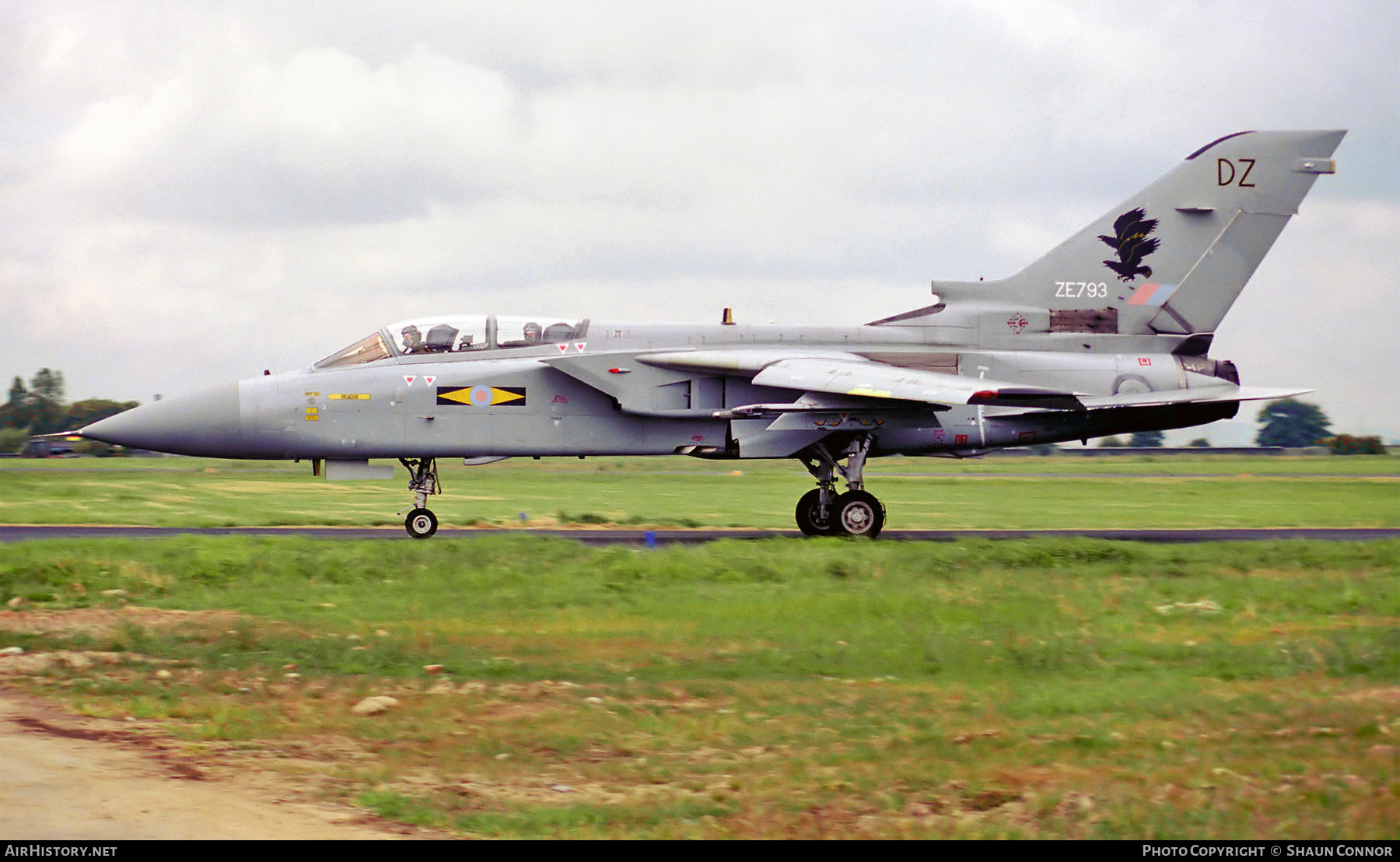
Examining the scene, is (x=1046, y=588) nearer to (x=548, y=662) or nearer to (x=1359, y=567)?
(x=1359, y=567)

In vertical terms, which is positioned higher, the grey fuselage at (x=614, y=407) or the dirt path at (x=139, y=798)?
the grey fuselage at (x=614, y=407)

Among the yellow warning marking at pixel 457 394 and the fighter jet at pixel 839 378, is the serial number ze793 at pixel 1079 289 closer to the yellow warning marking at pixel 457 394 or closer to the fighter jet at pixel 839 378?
the fighter jet at pixel 839 378

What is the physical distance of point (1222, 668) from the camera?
26.4 ft

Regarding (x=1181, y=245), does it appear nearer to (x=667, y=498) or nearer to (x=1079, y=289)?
(x=1079, y=289)

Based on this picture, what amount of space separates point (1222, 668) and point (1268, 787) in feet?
9.19

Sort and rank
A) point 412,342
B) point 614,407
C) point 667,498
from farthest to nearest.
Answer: point 667,498 → point 614,407 → point 412,342

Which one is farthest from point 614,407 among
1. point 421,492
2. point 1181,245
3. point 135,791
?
point 135,791

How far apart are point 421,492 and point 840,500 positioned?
18.6ft

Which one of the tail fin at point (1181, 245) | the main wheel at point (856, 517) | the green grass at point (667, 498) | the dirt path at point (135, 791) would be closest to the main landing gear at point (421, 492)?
the green grass at point (667, 498)

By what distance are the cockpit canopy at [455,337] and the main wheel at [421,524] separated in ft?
7.11

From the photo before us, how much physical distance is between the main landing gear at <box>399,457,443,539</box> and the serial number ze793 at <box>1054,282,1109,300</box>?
368 inches

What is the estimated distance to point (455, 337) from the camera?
1705 cm

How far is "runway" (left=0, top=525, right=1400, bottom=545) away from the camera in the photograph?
16.8 meters

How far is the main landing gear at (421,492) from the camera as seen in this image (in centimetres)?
1650
